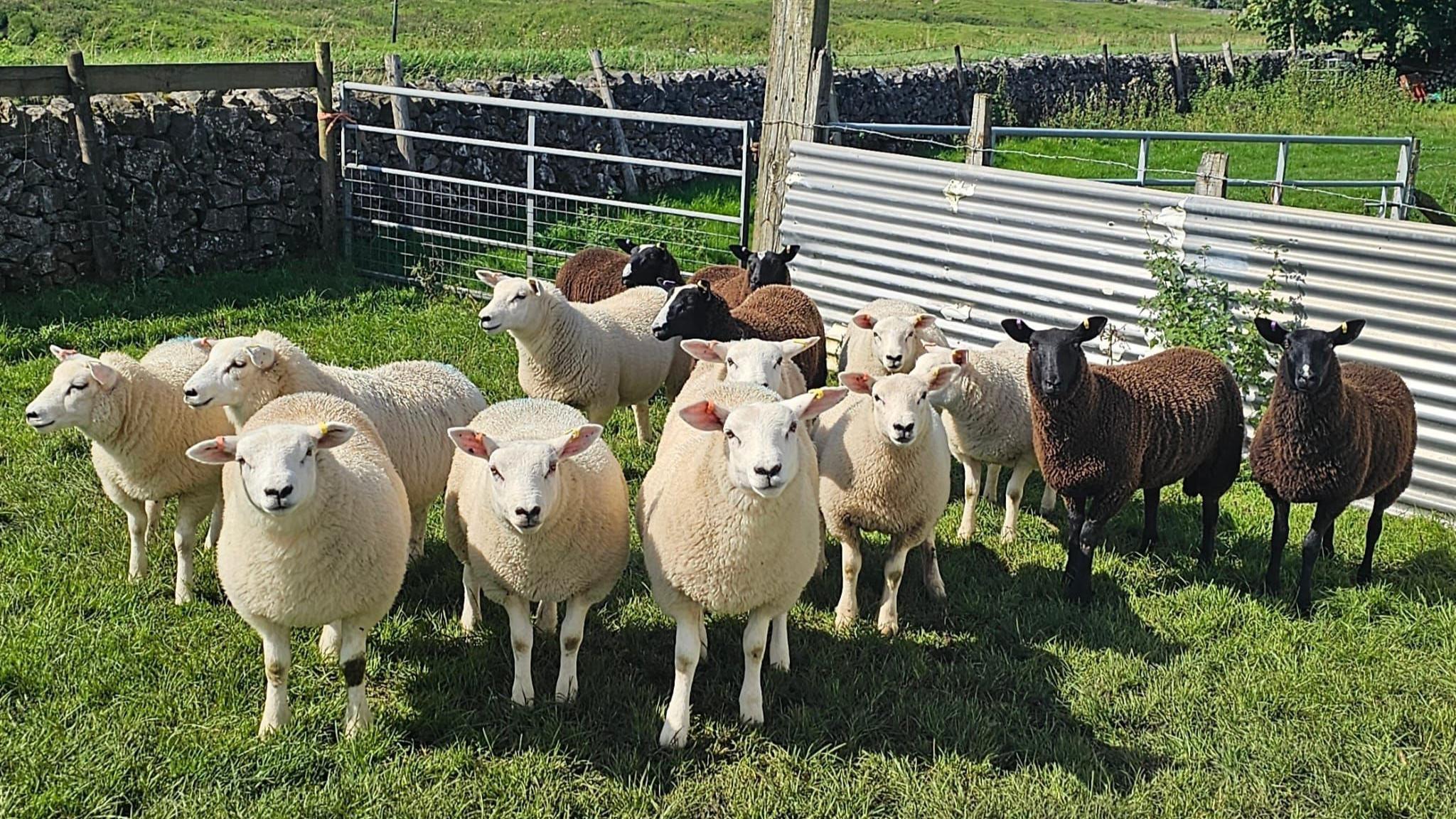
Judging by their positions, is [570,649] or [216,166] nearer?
[570,649]

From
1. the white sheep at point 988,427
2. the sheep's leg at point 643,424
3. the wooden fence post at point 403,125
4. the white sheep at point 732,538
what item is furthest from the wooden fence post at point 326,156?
the white sheep at point 732,538

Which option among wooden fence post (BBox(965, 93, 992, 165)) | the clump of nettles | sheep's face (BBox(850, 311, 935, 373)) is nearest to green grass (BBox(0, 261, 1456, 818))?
sheep's face (BBox(850, 311, 935, 373))

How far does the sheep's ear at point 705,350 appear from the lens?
221 inches

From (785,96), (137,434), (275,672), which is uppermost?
(785,96)

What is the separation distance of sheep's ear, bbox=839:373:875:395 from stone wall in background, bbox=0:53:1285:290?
750 cm

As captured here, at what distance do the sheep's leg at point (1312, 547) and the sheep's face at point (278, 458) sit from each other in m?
4.22

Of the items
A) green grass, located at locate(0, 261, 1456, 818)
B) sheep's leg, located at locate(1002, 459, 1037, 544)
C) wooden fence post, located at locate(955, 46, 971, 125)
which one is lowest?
green grass, located at locate(0, 261, 1456, 818)

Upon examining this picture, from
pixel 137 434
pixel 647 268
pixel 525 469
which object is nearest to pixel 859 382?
pixel 525 469

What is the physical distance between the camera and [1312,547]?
18.0 feet

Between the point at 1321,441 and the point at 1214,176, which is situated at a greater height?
the point at 1214,176

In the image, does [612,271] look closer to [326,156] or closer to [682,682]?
[326,156]

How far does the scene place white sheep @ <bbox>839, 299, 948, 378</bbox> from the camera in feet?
21.4

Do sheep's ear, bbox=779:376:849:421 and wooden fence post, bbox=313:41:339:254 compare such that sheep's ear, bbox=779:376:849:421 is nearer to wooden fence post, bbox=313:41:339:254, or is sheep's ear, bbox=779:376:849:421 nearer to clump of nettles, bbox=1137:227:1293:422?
clump of nettles, bbox=1137:227:1293:422

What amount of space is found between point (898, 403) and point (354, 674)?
7.87 feet
